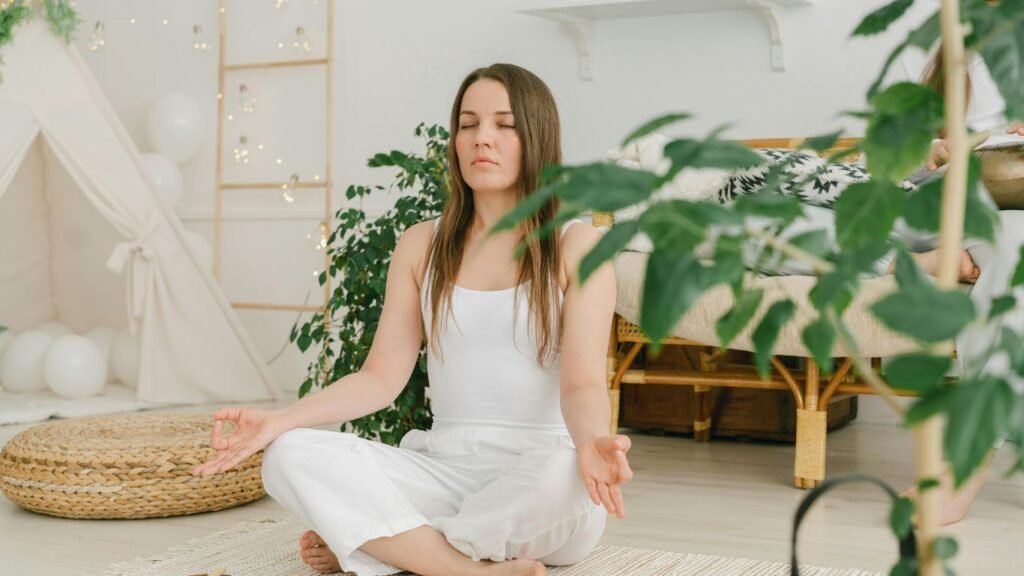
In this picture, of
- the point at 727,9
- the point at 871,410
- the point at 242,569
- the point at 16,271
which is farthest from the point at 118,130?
the point at 871,410

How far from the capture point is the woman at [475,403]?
1.74 meters

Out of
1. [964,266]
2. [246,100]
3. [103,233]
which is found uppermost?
[246,100]

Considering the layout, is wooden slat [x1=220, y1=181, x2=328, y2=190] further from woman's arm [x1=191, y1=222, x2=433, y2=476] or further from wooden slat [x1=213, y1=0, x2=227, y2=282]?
woman's arm [x1=191, y1=222, x2=433, y2=476]

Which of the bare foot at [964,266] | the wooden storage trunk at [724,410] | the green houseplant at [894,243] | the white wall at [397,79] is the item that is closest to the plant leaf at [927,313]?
the green houseplant at [894,243]

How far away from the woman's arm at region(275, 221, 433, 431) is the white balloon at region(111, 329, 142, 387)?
225 cm

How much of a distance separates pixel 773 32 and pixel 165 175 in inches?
81.9

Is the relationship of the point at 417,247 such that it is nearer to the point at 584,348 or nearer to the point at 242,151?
the point at 584,348

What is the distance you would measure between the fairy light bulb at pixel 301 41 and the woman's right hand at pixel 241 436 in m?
2.66

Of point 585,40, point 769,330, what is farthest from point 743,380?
point 769,330

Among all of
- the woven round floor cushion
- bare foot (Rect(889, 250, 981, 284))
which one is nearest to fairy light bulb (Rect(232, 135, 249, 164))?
the woven round floor cushion

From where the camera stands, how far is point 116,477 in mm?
2289

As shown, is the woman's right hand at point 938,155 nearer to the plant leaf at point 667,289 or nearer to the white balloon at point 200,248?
the plant leaf at point 667,289

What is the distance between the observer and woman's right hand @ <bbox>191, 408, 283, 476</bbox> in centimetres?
168

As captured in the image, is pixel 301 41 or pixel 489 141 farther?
pixel 301 41
